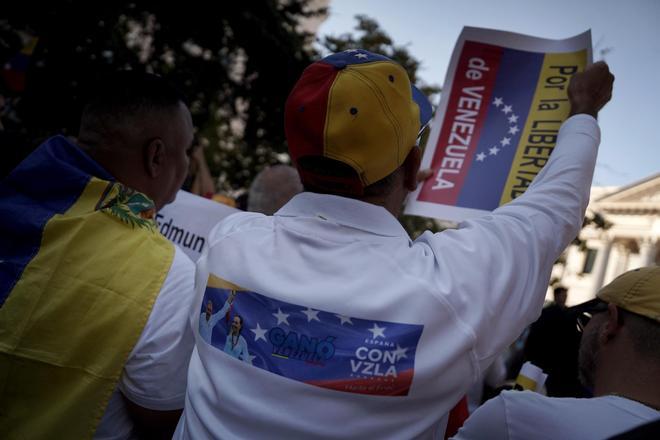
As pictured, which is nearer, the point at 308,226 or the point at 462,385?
the point at 462,385

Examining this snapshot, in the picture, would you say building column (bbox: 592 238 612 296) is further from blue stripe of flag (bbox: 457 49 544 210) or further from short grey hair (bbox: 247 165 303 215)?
blue stripe of flag (bbox: 457 49 544 210)

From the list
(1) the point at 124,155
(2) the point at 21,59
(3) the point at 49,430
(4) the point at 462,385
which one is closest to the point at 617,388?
(4) the point at 462,385

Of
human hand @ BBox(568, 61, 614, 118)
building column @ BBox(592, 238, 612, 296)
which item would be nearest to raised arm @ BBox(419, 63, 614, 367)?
human hand @ BBox(568, 61, 614, 118)

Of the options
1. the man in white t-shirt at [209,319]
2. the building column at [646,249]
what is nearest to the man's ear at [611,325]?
the man in white t-shirt at [209,319]

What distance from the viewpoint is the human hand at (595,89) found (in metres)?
1.66

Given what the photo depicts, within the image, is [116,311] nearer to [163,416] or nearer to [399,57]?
[163,416]

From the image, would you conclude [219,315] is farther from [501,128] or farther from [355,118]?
[501,128]

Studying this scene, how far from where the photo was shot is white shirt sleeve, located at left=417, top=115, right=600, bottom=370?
1.19 m

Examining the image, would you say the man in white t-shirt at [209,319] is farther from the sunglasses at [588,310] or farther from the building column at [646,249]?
the building column at [646,249]

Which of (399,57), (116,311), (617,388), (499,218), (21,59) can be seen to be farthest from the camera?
(399,57)

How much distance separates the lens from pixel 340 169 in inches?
53.7

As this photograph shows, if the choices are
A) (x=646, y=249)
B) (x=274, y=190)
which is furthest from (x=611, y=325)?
(x=646, y=249)

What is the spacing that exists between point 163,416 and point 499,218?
3.92ft

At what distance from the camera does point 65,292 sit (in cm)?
167
